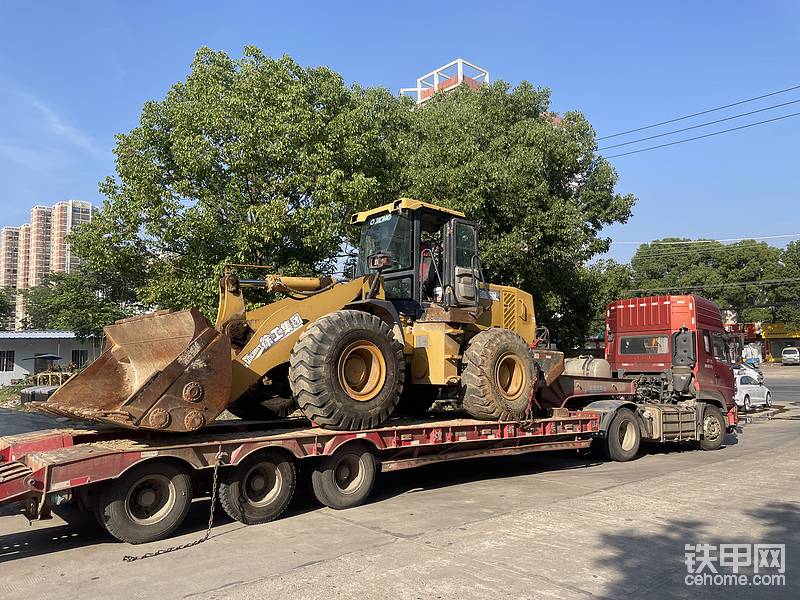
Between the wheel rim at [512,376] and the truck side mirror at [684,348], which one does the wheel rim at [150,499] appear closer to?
the wheel rim at [512,376]

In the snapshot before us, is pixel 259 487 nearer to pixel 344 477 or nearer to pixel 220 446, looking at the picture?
pixel 220 446

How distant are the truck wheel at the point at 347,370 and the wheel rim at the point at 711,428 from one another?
801 centimetres

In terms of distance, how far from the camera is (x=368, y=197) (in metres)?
13.8

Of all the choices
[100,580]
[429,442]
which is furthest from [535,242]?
[100,580]

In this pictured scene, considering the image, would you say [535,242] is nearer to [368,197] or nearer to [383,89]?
[368,197]

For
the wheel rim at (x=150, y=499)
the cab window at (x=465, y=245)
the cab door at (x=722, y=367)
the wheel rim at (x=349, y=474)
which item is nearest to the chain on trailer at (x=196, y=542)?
the wheel rim at (x=150, y=499)

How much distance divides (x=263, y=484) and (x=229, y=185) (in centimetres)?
789

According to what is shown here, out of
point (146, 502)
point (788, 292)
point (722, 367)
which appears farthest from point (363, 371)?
point (788, 292)

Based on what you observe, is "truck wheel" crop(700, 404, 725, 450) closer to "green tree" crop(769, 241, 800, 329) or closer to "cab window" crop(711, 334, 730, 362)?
"cab window" crop(711, 334, 730, 362)

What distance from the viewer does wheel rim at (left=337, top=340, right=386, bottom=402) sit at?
7414 millimetres

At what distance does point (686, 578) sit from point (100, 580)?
15.6 feet

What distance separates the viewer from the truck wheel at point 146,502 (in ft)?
19.0

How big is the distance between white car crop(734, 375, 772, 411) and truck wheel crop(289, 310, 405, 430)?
683 inches

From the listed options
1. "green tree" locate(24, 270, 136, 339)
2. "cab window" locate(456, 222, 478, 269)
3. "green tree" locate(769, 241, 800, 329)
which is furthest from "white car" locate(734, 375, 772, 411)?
"green tree" locate(769, 241, 800, 329)
